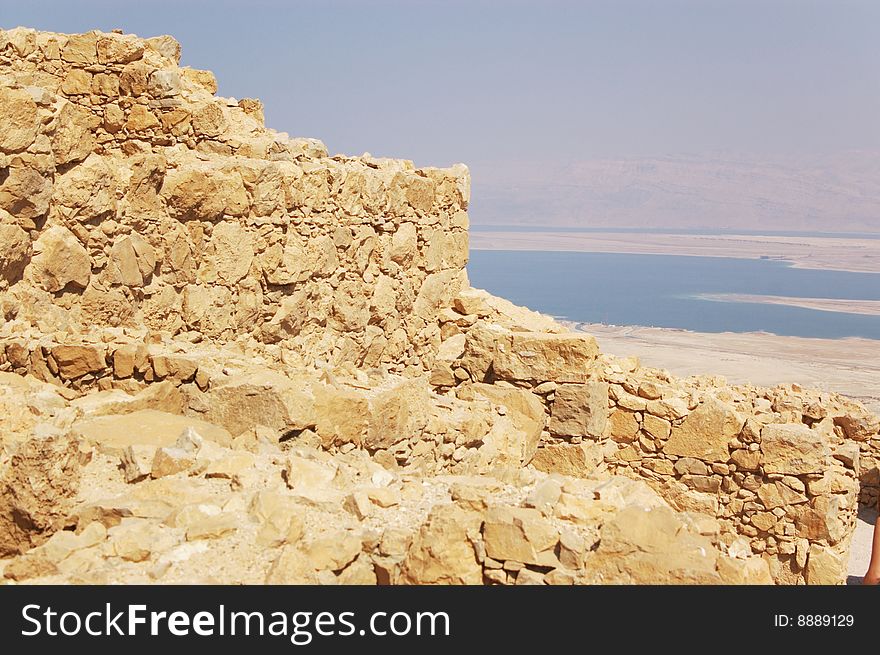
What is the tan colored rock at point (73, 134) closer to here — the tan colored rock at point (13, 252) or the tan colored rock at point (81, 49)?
the tan colored rock at point (81, 49)

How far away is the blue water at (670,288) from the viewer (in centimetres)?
6094

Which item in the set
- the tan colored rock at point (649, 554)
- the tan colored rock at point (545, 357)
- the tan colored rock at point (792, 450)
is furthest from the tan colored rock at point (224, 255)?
the tan colored rock at point (792, 450)

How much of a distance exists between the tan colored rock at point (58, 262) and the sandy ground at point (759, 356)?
27.4m

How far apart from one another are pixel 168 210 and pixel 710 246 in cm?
14358

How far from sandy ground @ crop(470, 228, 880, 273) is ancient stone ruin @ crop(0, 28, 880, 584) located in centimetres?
10650

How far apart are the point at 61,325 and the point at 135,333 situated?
57 centimetres

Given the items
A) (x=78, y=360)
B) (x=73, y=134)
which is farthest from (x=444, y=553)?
(x=73, y=134)

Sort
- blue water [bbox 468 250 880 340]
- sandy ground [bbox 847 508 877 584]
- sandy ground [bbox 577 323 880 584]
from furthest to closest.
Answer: blue water [bbox 468 250 880 340], sandy ground [bbox 577 323 880 584], sandy ground [bbox 847 508 877 584]

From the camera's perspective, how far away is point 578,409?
9.05m

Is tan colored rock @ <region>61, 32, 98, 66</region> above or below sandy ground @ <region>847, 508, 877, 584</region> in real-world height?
above

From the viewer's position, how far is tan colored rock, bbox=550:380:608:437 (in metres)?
9.02

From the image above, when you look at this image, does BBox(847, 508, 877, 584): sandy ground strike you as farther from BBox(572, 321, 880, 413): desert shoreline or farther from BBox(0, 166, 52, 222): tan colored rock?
BBox(572, 321, 880, 413): desert shoreline

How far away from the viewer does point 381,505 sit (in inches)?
195

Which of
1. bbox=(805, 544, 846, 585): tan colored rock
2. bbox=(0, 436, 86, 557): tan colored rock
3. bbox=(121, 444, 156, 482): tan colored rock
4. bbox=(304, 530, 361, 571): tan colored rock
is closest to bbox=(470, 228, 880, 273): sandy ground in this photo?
bbox=(805, 544, 846, 585): tan colored rock
